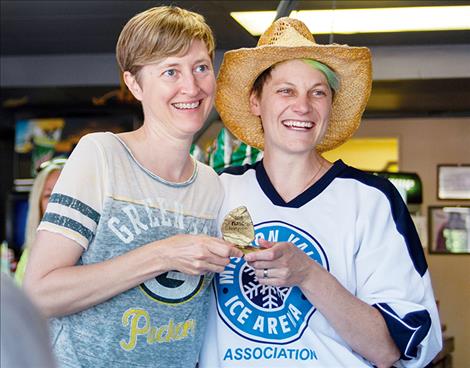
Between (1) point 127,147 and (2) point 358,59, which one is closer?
(1) point 127,147

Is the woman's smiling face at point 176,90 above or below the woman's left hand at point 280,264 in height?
above

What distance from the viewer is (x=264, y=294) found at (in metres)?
1.73

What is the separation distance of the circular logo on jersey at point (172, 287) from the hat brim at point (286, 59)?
1.77ft

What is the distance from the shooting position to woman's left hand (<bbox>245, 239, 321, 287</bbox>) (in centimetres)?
149

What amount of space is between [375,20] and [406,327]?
6.97 ft

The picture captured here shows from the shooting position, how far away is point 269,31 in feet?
6.53

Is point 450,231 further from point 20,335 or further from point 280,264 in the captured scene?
point 20,335

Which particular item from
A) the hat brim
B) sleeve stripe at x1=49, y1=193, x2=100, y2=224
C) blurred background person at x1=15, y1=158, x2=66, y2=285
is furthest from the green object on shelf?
blurred background person at x1=15, y1=158, x2=66, y2=285

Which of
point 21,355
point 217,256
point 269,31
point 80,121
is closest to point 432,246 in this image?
point 269,31

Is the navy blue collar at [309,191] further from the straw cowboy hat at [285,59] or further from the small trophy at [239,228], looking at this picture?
the straw cowboy hat at [285,59]

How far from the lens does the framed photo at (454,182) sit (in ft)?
7.77

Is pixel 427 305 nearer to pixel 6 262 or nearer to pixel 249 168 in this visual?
pixel 249 168

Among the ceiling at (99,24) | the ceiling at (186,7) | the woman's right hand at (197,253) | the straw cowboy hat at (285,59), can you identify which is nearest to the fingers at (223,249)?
the woman's right hand at (197,253)

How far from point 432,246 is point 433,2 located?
0.99 metres
